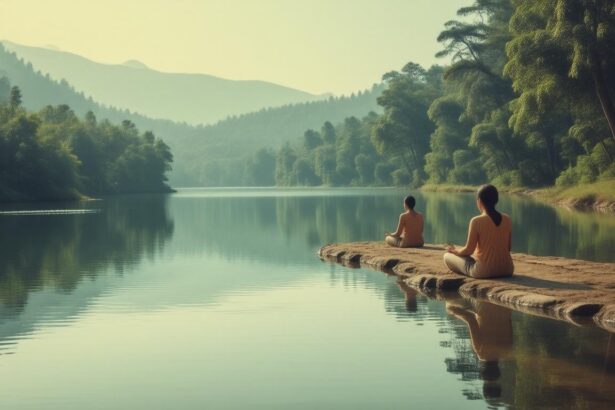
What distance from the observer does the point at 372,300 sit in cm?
1944

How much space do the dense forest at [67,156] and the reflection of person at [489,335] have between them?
89269 millimetres

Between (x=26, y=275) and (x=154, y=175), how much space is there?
5907 inches

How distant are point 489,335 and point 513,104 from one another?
216 ft

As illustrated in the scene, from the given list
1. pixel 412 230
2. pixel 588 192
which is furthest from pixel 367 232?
pixel 588 192

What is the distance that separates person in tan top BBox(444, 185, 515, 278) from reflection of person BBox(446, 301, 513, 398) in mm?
1759

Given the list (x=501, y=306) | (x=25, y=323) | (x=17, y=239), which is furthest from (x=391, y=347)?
(x=17, y=239)

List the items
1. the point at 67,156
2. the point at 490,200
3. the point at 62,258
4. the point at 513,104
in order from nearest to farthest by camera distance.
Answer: the point at 490,200 → the point at 62,258 → the point at 513,104 → the point at 67,156

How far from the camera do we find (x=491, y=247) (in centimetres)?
1997

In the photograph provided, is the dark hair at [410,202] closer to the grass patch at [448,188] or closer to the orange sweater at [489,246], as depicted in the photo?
the orange sweater at [489,246]

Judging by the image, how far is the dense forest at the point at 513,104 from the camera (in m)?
48.2

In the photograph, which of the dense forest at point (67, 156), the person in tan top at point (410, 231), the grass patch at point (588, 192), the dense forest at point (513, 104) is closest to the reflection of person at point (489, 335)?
the person in tan top at point (410, 231)

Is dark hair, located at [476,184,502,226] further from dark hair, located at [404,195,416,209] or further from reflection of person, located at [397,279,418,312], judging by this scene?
dark hair, located at [404,195,416,209]

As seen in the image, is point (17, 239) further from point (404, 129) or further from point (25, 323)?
point (404, 129)

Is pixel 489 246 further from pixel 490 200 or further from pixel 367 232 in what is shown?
pixel 367 232
